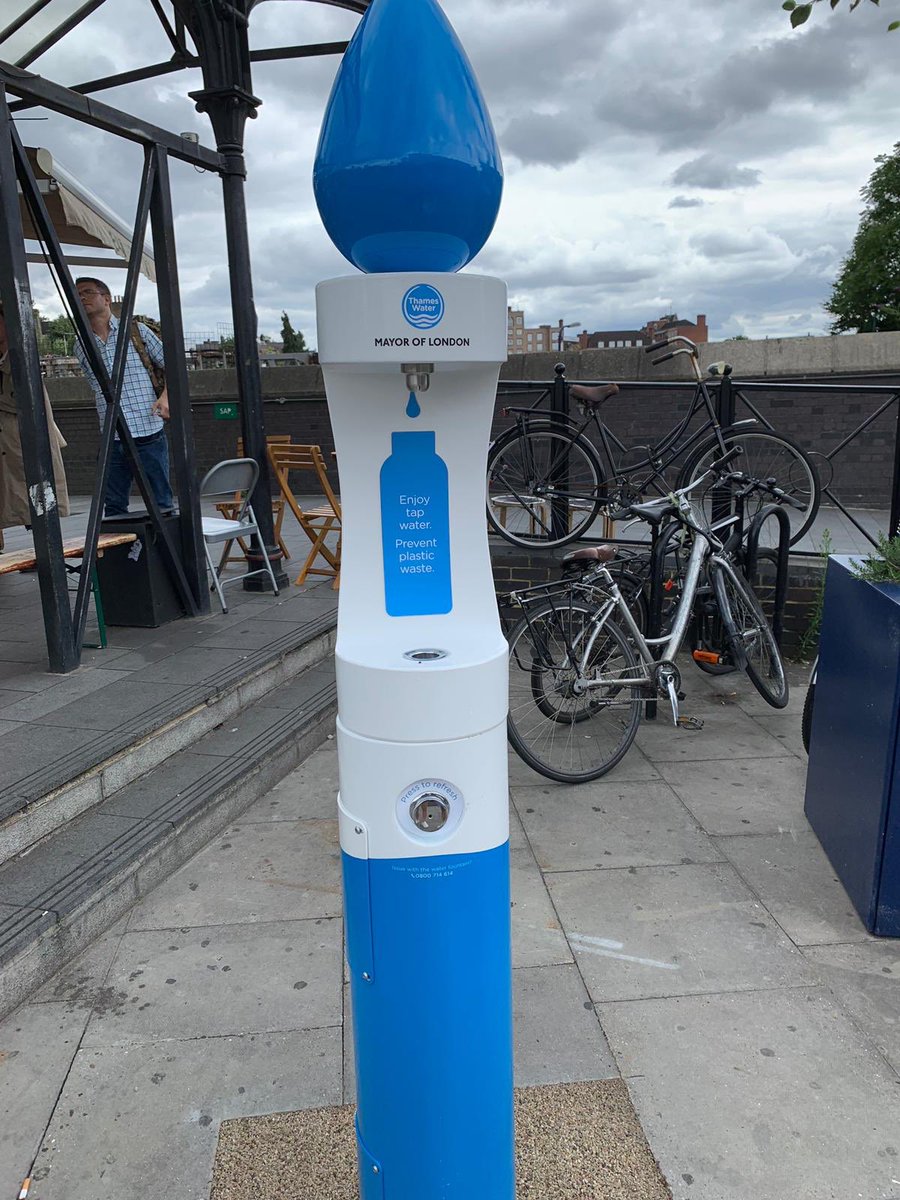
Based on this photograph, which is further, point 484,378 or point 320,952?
point 320,952

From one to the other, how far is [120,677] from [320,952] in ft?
6.82

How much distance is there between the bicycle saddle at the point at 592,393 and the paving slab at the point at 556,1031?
13.1 feet

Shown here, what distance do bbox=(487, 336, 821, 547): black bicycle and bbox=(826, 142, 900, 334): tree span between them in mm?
27294

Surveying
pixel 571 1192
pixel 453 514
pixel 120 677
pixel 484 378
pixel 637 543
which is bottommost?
pixel 571 1192

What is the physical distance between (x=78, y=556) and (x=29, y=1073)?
293 centimetres

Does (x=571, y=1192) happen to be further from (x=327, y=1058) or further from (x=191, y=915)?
(x=191, y=915)

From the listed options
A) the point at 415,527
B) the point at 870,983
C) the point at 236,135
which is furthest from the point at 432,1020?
the point at 236,135

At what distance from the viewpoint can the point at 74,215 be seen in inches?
213

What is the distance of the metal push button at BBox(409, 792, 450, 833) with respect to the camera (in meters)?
1.61

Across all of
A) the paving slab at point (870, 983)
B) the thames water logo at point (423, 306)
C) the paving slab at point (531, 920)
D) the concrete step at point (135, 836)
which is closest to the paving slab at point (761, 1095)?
the paving slab at point (870, 983)

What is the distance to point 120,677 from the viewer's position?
432cm

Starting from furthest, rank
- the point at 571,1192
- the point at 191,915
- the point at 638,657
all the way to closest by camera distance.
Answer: the point at 638,657, the point at 191,915, the point at 571,1192

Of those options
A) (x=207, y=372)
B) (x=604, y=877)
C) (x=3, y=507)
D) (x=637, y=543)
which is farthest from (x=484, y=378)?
(x=207, y=372)

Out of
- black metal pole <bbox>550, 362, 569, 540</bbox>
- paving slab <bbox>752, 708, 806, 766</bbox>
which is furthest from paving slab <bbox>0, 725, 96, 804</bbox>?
black metal pole <bbox>550, 362, 569, 540</bbox>
